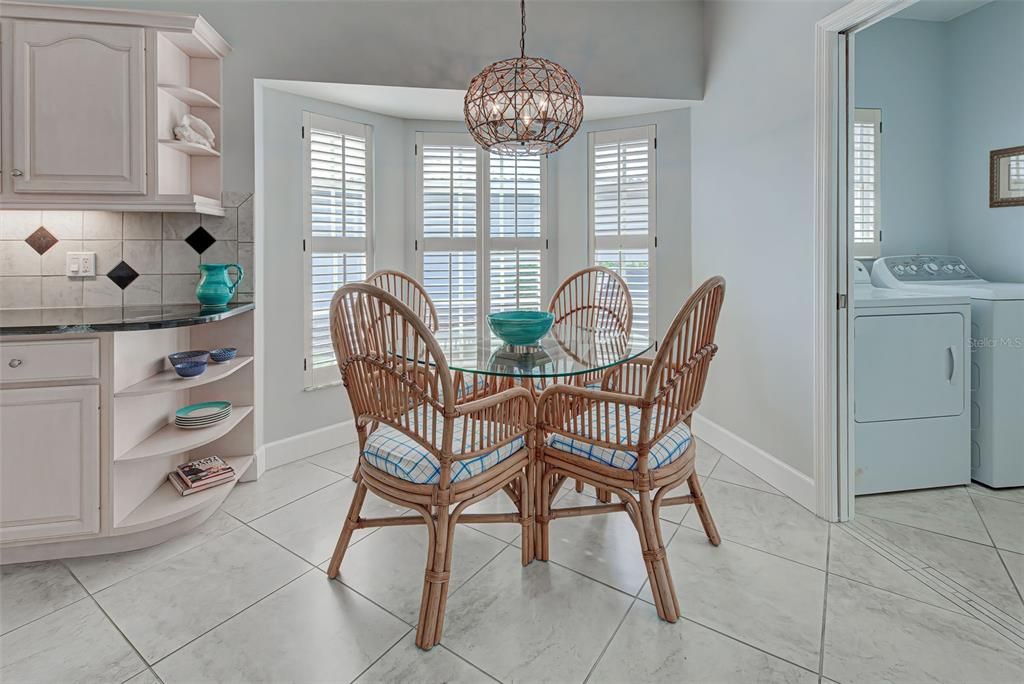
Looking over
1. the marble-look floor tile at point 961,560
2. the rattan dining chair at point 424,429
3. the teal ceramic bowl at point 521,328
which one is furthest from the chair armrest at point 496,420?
the marble-look floor tile at point 961,560

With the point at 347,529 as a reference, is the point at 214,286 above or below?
above

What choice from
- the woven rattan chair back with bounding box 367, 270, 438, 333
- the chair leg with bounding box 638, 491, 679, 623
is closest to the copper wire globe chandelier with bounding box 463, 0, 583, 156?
the woven rattan chair back with bounding box 367, 270, 438, 333

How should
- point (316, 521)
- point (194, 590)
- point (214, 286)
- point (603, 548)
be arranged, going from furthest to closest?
point (214, 286)
point (316, 521)
point (603, 548)
point (194, 590)

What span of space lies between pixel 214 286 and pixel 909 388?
11.1ft

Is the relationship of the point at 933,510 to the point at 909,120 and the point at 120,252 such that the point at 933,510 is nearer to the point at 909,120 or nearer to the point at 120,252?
the point at 909,120

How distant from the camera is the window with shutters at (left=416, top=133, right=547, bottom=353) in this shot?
342 cm

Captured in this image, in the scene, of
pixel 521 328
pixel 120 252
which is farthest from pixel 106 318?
pixel 521 328

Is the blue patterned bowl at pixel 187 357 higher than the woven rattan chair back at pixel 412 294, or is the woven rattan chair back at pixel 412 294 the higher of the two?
the woven rattan chair back at pixel 412 294

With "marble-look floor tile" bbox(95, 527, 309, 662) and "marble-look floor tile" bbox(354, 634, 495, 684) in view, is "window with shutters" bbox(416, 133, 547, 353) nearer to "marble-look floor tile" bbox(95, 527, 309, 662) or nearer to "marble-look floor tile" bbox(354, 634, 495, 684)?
"marble-look floor tile" bbox(95, 527, 309, 662)

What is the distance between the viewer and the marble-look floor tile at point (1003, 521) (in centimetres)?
201

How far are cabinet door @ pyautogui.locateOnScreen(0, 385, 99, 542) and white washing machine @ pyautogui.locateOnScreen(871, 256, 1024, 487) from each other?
3.97m

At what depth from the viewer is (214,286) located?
235 cm

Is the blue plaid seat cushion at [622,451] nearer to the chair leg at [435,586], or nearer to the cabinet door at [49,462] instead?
the chair leg at [435,586]

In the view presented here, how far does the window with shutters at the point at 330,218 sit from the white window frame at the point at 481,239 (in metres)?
0.34
